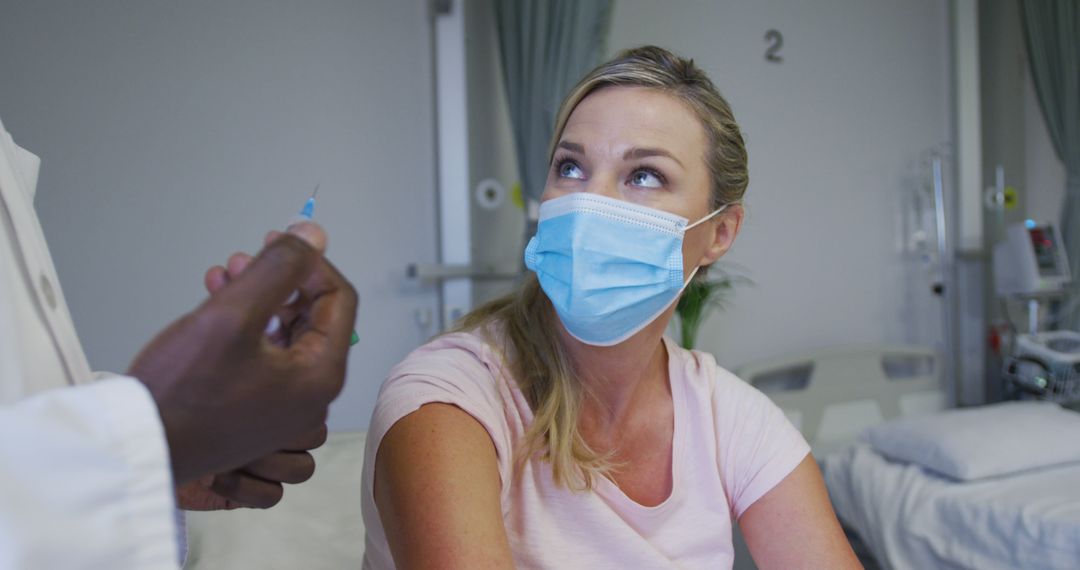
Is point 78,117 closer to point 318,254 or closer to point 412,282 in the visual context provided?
point 412,282

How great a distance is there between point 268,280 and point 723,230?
3.39ft

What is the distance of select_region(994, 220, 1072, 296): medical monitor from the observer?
2814 mm

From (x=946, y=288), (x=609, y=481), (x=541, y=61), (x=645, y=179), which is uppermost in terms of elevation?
(x=541, y=61)

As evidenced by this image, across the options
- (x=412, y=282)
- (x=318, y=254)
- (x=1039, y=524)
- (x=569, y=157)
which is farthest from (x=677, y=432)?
(x=412, y=282)

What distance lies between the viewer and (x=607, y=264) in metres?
1.14

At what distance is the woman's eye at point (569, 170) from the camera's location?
1.22 meters

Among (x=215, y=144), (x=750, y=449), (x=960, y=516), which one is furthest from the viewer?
(x=215, y=144)

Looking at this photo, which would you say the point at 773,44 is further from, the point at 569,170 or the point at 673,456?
the point at 673,456

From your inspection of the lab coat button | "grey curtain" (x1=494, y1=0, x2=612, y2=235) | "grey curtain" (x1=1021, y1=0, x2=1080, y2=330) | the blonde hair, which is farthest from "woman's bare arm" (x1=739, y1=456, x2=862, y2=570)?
"grey curtain" (x1=1021, y1=0, x2=1080, y2=330)

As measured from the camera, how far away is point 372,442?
3.15 ft

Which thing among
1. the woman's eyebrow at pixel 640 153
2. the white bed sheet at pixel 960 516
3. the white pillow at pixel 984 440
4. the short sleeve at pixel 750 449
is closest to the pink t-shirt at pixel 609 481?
the short sleeve at pixel 750 449

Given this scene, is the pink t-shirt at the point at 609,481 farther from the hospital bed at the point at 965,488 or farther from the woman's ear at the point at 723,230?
the hospital bed at the point at 965,488

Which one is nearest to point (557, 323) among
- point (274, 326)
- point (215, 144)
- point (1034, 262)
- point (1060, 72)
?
point (274, 326)

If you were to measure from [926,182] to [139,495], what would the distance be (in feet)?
11.3
